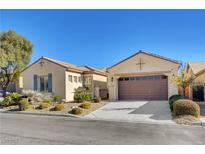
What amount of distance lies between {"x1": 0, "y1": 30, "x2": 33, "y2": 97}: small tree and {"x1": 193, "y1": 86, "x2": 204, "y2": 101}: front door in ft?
58.3

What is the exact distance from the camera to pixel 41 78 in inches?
927

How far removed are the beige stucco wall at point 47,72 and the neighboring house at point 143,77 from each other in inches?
201

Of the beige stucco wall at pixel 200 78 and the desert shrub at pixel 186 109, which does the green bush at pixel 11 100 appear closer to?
the desert shrub at pixel 186 109

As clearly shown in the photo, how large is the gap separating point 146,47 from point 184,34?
321 inches

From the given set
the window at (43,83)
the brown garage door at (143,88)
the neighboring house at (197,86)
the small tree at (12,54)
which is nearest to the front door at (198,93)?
the neighboring house at (197,86)

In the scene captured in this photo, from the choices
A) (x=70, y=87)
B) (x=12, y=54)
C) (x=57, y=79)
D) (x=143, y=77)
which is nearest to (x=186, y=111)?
(x=143, y=77)

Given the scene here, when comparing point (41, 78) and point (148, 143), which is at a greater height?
point (41, 78)

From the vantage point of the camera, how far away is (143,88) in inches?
853

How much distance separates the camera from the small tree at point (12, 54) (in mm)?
20438

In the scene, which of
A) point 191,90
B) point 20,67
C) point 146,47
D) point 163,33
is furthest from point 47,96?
point 191,90

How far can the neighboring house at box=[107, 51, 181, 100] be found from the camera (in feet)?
67.9

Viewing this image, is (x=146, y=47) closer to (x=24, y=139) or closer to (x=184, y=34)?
(x=184, y=34)

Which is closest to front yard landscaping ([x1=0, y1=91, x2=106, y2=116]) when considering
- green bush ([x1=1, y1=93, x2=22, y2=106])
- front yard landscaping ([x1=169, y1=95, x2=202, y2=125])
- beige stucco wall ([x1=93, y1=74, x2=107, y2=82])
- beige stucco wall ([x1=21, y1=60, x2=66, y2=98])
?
green bush ([x1=1, y1=93, x2=22, y2=106])

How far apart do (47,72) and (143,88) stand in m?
10.4
